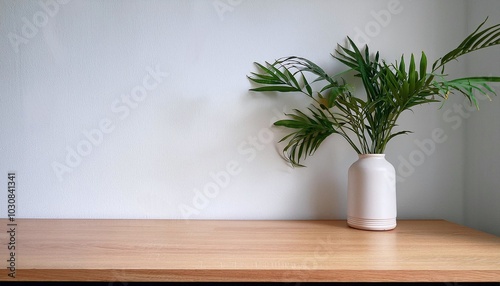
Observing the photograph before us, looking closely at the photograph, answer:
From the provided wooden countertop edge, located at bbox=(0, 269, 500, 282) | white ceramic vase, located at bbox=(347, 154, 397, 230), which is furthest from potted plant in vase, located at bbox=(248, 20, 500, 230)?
wooden countertop edge, located at bbox=(0, 269, 500, 282)

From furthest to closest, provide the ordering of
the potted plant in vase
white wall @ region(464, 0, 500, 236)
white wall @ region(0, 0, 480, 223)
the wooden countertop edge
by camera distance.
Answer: white wall @ region(0, 0, 480, 223) → white wall @ region(464, 0, 500, 236) → the potted plant in vase → the wooden countertop edge

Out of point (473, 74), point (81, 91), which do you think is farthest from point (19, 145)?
point (473, 74)

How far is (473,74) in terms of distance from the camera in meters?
1.11

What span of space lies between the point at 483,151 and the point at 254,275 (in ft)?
3.17

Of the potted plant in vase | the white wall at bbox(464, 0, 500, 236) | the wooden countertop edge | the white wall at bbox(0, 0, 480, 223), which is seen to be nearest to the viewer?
the wooden countertop edge

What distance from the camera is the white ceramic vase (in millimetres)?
923

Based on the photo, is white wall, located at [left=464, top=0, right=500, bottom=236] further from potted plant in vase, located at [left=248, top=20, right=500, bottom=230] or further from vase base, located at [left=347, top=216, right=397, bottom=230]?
vase base, located at [left=347, top=216, right=397, bottom=230]

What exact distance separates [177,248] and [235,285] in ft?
0.62

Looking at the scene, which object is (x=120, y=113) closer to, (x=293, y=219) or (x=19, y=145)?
(x=19, y=145)

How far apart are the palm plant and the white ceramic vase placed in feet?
0.22

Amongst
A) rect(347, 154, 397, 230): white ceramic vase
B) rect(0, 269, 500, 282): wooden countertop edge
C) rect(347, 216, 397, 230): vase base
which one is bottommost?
rect(0, 269, 500, 282): wooden countertop edge

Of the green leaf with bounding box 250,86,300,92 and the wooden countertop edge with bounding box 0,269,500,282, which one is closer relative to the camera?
the wooden countertop edge with bounding box 0,269,500,282

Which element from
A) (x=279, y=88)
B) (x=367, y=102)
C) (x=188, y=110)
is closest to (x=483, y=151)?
(x=367, y=102)

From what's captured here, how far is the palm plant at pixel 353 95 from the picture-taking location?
2.80 ft
